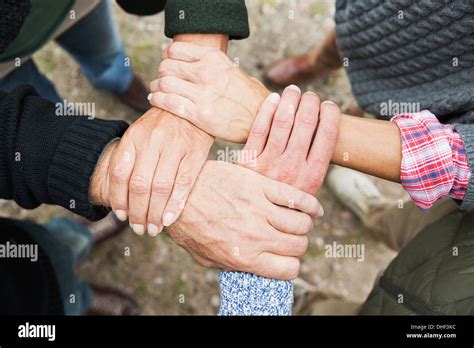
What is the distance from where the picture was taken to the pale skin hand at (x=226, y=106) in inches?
43.8

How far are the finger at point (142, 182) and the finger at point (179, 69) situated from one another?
0.21m

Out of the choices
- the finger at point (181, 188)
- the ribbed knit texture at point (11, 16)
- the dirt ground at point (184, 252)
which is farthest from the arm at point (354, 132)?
the dirt ground at point (184, 252)

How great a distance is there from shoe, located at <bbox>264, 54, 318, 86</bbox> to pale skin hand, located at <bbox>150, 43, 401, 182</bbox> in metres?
1.05

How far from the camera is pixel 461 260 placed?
3.76 ft

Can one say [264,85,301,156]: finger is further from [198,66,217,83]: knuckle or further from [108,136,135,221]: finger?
[108,136,135,221]: finger

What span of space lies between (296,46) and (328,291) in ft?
3.96

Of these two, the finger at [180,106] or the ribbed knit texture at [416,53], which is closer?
the ribbed knit texture at [416,53]

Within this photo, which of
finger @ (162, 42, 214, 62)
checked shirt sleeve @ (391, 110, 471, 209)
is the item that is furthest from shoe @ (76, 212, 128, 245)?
checked shirt sleeve @ (391, 110, 471, 209)

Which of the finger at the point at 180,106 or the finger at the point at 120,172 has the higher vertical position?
the finger at the point at 180,106

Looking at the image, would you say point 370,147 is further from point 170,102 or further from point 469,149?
point 170,102

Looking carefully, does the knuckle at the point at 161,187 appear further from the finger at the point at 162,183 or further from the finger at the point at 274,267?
the finger at the point at 274,267

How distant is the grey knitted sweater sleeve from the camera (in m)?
1.03

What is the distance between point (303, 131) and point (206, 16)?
39cm
